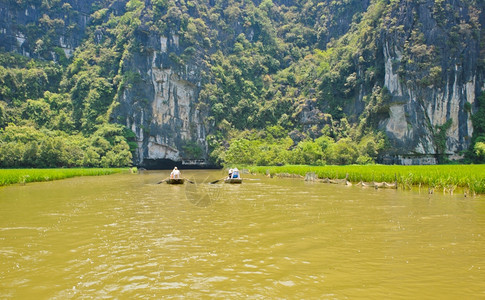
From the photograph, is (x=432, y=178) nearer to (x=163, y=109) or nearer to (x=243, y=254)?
(x=243, y=254)

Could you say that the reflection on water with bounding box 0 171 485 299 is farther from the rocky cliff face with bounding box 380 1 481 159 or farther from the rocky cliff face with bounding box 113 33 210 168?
the rocky cliff face with bounding box 113 33 210 168

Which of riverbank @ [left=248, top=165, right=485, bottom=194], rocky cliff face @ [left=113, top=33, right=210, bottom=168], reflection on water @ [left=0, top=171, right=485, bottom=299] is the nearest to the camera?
reflection on water @ [left=0, top=171, right=485, bottom=299]

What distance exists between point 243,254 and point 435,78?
61.2 m

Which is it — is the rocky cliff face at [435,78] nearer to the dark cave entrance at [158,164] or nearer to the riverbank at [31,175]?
the dark cave entrance at [158,164]

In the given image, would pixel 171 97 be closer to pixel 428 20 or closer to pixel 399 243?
pixel 428 20

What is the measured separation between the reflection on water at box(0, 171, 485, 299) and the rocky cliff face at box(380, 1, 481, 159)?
52.1 metres

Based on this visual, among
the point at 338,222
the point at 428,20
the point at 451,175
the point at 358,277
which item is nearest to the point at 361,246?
the point at 358,277

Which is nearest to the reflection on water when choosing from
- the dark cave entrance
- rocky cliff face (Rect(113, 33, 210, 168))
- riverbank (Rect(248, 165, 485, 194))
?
riverbank (Rect(248, 165, 485, 194))

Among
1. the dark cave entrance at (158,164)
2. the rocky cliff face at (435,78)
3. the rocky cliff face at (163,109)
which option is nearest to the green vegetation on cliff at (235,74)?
the rocky cliff face at (435,78)

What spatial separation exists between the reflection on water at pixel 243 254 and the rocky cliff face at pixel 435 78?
52.1m

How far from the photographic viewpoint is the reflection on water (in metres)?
5.09

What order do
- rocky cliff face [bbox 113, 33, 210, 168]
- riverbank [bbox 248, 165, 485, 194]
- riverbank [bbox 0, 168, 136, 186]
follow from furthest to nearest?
rocky cliff face [bbox 113, 33, 210, 168] → riverbank [bbox 0, 168, 136, 186] → riverbank [bbox 248, 165, 485, 194]

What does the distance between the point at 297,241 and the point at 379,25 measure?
68.3 m

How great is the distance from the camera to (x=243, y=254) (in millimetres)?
6852
